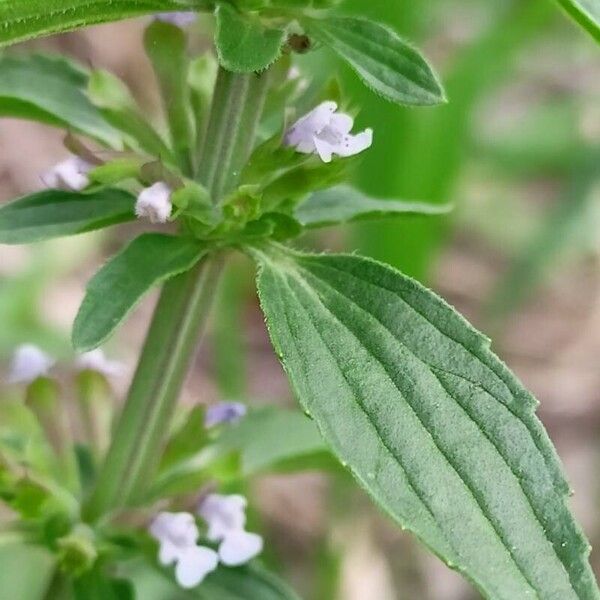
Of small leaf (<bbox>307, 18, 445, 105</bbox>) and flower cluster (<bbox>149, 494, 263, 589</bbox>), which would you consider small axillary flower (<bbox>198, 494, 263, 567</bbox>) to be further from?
small leaf (<bbox>307, 18, 445, 105</bbox>)

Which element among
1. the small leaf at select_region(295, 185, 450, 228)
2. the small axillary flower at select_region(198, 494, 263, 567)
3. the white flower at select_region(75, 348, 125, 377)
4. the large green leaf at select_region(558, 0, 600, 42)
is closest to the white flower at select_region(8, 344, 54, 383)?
the white flower at select_region(75, 348, 125, 377)

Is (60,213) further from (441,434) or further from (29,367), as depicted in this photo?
(441,434)

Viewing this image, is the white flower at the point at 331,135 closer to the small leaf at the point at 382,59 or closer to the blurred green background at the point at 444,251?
the small leaf at the point at 382,59

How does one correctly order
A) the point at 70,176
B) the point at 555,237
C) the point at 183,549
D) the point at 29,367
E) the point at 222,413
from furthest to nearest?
the point at 555,237 < the point at 29,367 < the point at 222,413 < the point at 183,549 < the point at 70,176

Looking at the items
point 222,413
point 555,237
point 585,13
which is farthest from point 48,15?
point 555,237

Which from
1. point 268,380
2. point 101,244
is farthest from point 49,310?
point 268,380

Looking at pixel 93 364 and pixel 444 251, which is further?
pixel 444 251

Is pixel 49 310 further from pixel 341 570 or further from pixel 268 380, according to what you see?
pixel 341 570
